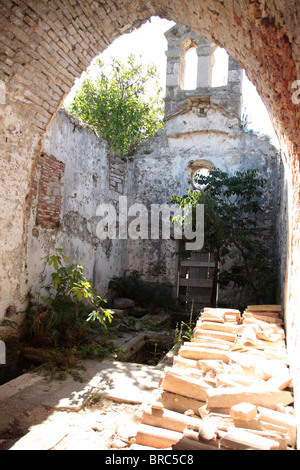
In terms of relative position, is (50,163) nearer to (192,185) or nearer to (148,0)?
(148,0)

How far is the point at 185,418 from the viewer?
2.21m

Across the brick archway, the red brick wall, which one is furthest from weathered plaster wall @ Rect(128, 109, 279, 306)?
the brick archway

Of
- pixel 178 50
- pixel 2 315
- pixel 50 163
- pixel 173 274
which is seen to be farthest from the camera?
pixel 178 50

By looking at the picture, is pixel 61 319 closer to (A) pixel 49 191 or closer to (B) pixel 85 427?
(A) pixel 49 191

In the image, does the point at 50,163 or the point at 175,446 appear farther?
the point at 50,163

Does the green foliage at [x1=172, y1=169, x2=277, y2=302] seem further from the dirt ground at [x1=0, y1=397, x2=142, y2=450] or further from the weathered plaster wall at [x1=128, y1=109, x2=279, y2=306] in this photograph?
the dirt ground at [x1=0, y1=397, x2=142, y2=450]

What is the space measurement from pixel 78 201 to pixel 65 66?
2.94 meters

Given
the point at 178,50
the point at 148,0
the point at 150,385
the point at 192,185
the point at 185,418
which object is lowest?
the point at 150,385

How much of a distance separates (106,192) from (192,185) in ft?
7.97

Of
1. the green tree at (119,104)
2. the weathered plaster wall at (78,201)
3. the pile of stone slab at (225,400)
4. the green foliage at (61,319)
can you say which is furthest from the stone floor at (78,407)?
the green tree at (119,104)

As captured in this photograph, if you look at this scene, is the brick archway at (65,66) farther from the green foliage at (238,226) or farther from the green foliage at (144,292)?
the green foliage at (144,292)

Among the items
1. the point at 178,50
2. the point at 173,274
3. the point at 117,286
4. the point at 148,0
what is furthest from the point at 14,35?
the point at 178,50

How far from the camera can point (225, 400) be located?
7.15ft

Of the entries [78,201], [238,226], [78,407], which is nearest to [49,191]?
[78,201]
